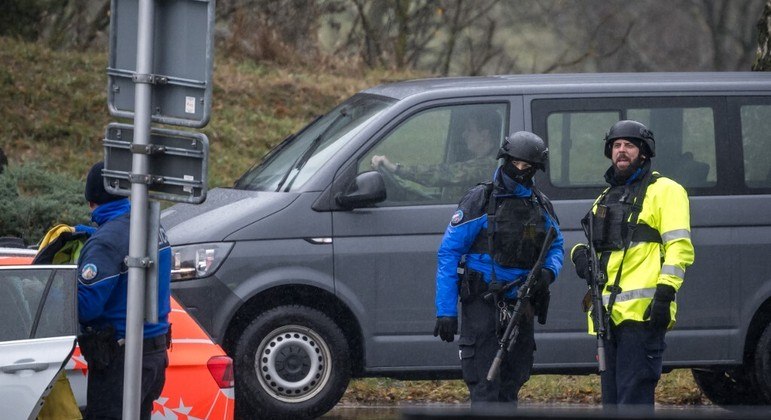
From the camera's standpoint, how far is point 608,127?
8.55 meters

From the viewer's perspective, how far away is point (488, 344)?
6.87m

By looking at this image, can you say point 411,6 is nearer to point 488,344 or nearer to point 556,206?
point 556,206

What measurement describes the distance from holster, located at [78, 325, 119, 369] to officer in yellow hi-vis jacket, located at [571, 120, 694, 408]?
98.5 inches

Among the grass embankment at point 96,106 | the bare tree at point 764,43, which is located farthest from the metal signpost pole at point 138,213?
the grass embankment at point 96,106

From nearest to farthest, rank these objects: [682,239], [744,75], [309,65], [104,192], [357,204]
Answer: [104,192] < [682,239] < [357,204] < [744,75] < [309,65]

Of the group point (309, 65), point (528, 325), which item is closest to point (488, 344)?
point (528, 325)

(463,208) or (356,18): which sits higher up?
(356,18)

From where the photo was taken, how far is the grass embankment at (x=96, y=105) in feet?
55.9

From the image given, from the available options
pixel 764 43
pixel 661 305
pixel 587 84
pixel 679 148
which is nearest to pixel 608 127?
pixel 587 84

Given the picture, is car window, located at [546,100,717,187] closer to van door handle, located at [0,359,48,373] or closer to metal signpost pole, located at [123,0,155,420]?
metal signpost pole, located at [123,0,155,420]

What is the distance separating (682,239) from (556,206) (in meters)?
1.93

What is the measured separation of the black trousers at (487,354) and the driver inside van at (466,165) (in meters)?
1.64

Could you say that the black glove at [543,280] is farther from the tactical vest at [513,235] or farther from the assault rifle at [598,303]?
the assault rifle at [598,303]

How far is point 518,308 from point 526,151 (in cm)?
81
